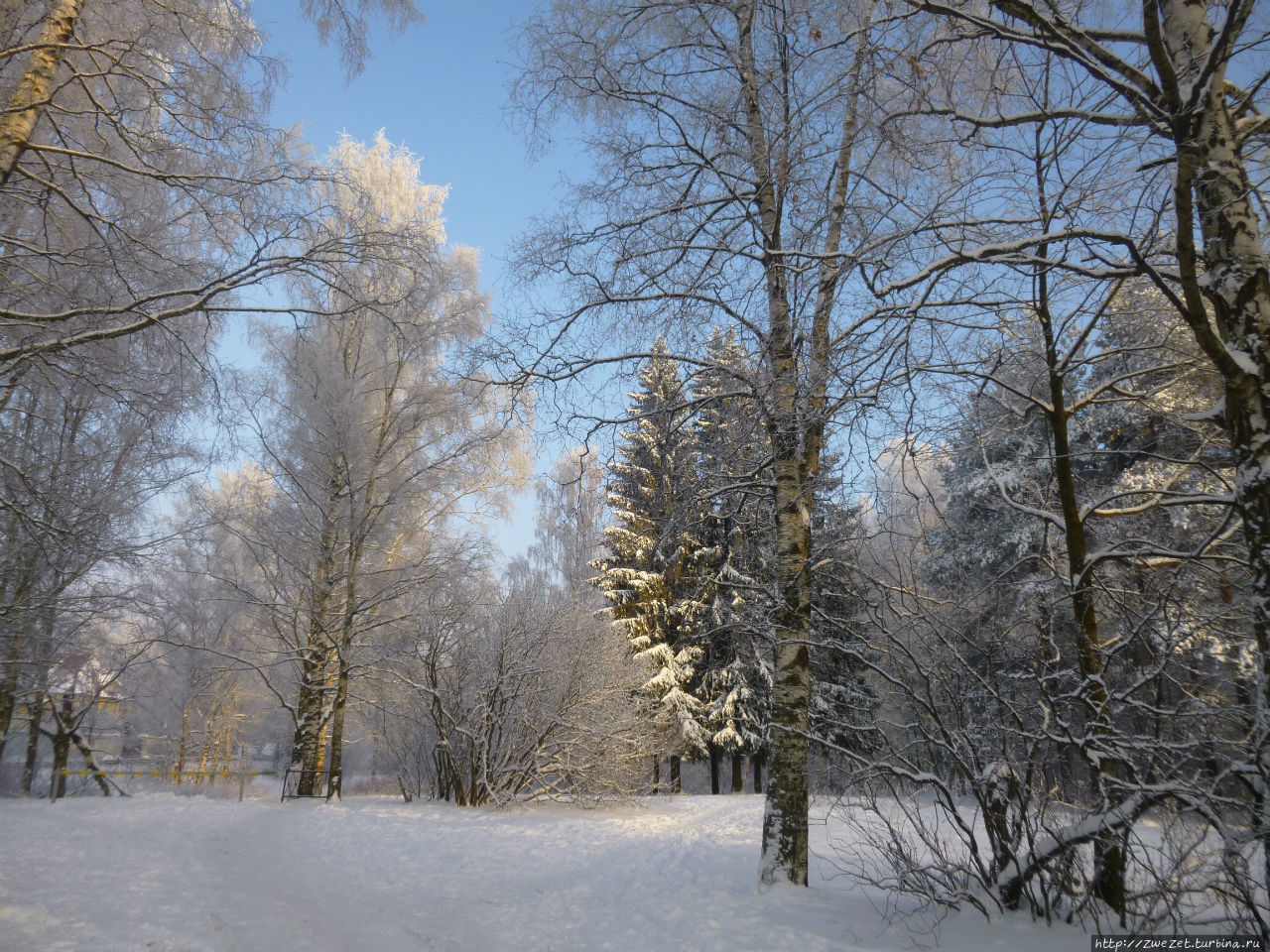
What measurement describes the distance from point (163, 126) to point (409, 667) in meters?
9.35

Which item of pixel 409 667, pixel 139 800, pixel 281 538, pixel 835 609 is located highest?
pixel 281 538

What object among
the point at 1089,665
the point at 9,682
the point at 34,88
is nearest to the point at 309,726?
the point at 9,682

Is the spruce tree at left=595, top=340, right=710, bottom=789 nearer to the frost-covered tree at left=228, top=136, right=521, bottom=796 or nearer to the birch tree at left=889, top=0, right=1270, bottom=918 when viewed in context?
the frost-covered tree at left=228, top=136, right=521, bottom=796

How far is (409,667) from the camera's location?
12.2m

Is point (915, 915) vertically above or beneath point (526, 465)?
beneath

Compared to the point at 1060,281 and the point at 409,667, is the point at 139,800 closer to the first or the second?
the point at 409,667

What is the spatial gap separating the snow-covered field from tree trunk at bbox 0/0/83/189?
4300 mm

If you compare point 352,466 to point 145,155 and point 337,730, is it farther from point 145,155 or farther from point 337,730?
point 145,155

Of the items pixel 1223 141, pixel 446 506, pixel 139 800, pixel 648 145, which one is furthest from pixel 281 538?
pixel 1223 141

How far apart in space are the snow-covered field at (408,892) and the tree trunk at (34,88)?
14.1ft

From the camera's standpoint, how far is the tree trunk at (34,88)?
381 cm

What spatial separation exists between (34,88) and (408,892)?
19.8 feet

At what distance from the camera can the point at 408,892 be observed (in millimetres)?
5547

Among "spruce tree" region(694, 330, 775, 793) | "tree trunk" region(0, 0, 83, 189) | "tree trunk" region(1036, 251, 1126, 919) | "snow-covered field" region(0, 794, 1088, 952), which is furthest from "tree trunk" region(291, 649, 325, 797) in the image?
"tree trunk" region(1036, 251, 1126, 919)
